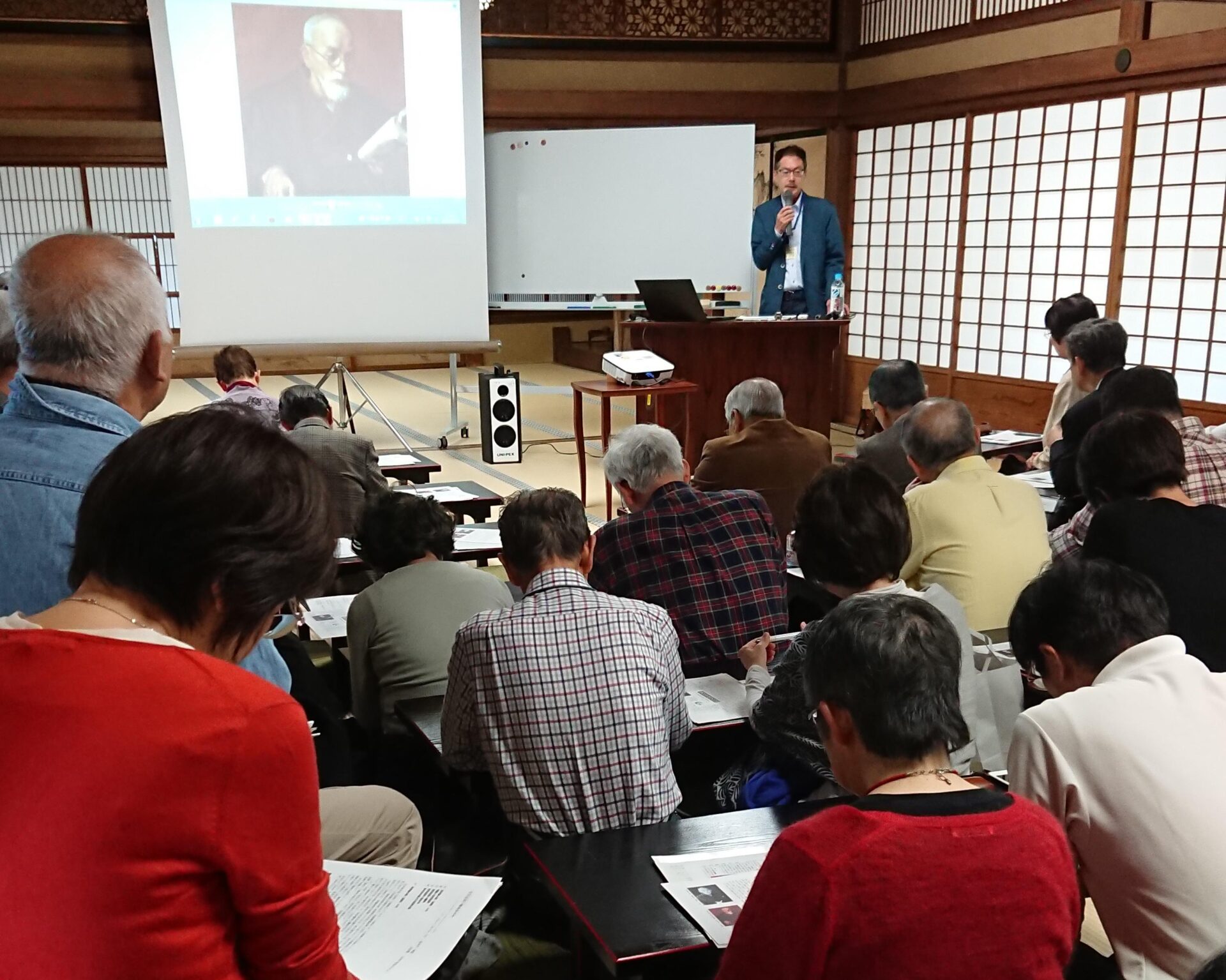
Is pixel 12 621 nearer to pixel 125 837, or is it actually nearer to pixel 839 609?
pixel 125 837

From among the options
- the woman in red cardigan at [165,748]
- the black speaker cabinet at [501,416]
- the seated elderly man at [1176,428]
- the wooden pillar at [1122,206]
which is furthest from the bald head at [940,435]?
the wooden pillar at [1122,206]

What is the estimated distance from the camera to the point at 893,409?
3.82 meters

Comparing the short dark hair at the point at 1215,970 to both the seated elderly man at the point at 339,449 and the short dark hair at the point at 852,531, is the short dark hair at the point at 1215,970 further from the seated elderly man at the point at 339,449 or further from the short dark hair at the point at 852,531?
the seated elderly man at the point at 339,449

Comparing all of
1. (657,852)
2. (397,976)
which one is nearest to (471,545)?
(657,852)

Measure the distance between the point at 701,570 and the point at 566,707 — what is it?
0.77m

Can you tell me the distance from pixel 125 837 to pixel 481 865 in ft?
4.16

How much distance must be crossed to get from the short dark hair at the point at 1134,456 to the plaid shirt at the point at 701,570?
29.0 inches

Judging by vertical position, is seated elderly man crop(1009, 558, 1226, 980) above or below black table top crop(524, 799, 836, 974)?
above

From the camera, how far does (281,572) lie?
898 mm

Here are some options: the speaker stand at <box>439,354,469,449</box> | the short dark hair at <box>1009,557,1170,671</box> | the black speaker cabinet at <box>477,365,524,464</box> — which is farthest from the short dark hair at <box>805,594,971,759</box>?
the speaker stand at <box>439,354,469,449</box>

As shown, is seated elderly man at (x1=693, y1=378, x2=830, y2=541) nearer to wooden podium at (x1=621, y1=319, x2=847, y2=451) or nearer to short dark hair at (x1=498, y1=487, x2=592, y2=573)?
short dark hair at (x1=498, y1=487, x2=592, y2=573)

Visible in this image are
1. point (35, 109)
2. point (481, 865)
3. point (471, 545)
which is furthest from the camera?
point (35, 109)

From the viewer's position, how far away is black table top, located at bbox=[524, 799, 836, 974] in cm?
134

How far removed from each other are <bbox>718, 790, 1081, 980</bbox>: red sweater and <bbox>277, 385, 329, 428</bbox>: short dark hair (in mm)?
3183
